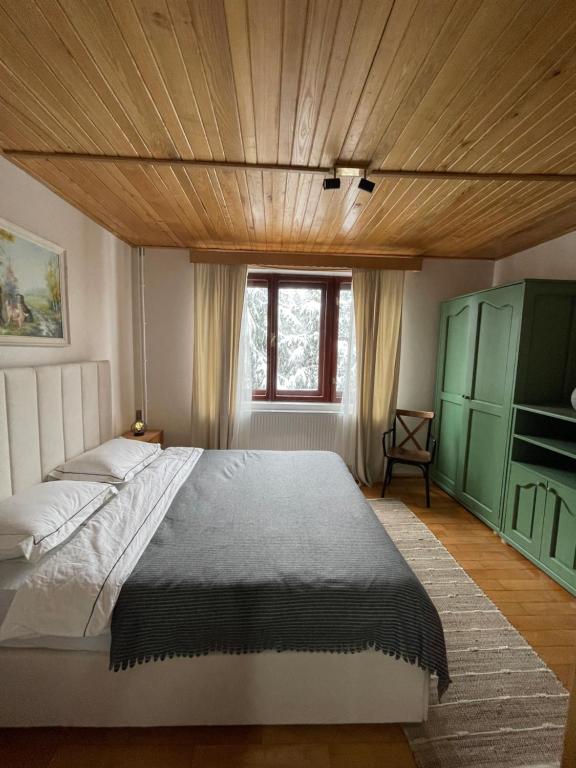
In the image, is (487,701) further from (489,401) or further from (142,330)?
(142,330)

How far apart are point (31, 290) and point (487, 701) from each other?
3138mm

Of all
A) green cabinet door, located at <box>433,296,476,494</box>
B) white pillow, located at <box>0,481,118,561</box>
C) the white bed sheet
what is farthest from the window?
the white bed sheet

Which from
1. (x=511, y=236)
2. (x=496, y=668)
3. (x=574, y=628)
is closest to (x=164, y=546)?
(x=496, y=668)

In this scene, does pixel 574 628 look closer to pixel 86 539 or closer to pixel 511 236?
pixel 86 539

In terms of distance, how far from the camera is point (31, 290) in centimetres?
205

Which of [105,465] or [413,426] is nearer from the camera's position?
[105,465]

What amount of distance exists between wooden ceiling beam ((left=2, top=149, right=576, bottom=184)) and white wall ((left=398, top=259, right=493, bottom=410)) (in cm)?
182

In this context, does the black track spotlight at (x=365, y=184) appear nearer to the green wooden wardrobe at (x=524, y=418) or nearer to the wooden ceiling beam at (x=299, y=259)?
the green wooden wardrobe at (x=524, y=418)

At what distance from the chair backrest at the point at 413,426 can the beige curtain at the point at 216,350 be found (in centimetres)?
182

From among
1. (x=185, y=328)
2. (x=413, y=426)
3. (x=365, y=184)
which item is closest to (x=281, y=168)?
(x=365, y=184)

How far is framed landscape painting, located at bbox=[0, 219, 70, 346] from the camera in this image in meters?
1.86

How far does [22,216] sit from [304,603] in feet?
8.26

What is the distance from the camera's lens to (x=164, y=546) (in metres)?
1.49

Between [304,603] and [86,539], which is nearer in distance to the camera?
[304,603]
